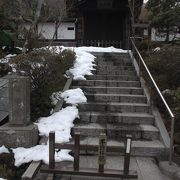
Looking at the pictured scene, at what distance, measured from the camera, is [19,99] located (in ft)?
23.4

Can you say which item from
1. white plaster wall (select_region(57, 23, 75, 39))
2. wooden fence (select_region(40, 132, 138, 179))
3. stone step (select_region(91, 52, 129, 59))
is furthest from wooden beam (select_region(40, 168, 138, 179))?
white plaster wall (select_region(57, 23, 75, 39))

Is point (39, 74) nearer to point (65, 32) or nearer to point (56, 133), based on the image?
point (56, 133)

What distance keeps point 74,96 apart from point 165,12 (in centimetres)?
884

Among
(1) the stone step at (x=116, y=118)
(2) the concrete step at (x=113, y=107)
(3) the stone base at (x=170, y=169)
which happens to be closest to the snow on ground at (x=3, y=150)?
(1) the stone step at (x=116, y=118)

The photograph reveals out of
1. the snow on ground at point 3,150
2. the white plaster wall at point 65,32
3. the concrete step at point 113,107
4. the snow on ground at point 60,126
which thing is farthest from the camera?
the white plaster wall at point 65,32

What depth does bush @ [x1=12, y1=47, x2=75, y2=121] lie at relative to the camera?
8.11 meters

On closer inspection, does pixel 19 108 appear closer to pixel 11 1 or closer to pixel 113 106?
pixel 113 106

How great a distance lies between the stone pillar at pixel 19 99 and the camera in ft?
23.3

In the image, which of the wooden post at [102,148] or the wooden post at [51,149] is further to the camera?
the wooden post at [51,149]

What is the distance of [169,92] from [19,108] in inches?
165

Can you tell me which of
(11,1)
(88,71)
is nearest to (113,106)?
(88,71)

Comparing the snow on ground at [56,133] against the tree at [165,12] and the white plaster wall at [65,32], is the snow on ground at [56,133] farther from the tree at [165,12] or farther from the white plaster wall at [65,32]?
the white plaster wall at [65,32]

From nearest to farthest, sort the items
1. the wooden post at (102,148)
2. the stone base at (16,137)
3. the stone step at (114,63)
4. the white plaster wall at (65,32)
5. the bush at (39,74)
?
the wooden post at (102,148) < the stone base at (16,137) < the bush at (39,74) < the stone step at (114,63) < the white plaster wall at (65,32)

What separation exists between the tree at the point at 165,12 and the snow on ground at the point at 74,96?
26.0 feet
